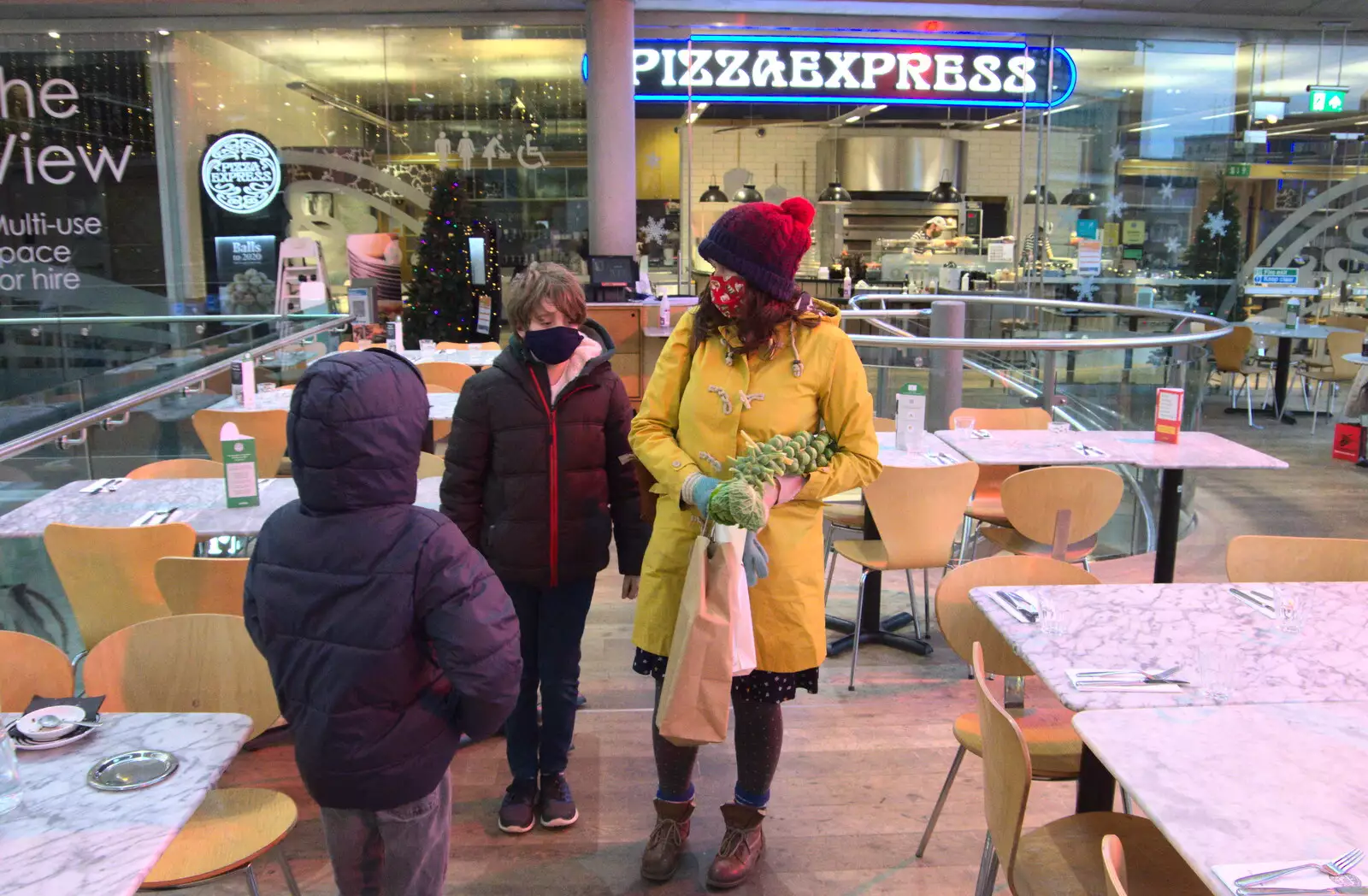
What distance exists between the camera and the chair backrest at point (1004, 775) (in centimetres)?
183

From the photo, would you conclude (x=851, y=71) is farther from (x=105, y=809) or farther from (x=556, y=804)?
(x=105, y=809)

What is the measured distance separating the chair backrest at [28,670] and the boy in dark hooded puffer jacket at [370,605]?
2.30ft

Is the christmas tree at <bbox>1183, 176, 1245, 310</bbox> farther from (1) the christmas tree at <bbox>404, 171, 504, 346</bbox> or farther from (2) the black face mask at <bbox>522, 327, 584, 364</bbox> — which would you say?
(2) the black face mask at <bbox>522, 327, 584, 364</bbox>

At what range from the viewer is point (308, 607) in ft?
5.87

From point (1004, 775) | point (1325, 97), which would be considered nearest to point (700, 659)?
point (1004, 775)

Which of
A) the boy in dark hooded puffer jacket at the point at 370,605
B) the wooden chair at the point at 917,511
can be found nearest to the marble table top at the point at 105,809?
the boy in dark hooded puffer jacket at the point at 370,605

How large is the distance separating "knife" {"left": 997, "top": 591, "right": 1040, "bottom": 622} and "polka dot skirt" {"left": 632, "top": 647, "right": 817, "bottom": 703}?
488mm

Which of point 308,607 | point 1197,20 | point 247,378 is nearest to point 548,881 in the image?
point 308,607

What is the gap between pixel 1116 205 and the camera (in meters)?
10.7

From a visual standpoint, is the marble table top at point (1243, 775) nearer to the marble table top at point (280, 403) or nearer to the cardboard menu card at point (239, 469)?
the cardboard menu card at point (239, 469)

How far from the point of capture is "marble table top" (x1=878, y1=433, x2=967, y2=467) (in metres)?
3.92

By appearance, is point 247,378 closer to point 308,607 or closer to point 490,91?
point 308,607

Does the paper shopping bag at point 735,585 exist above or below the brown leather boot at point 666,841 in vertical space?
above

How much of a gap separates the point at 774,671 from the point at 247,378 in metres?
3.68
